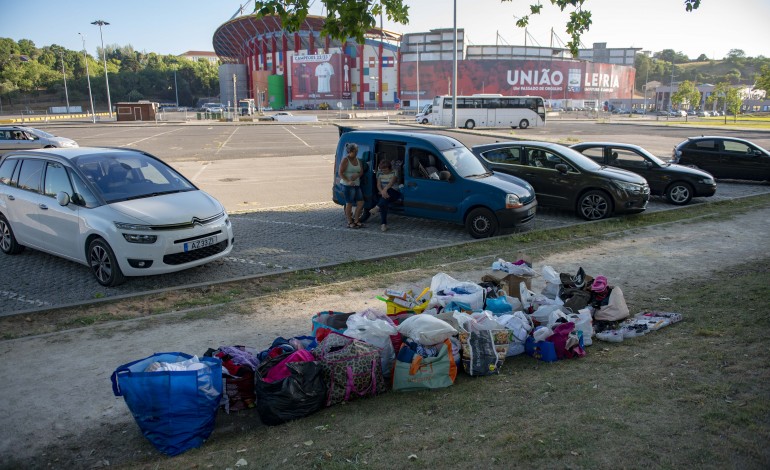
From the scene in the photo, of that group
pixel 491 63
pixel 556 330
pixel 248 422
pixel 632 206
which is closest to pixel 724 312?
pixel 556 330

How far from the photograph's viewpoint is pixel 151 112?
61.6m

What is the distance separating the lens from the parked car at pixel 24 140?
2550 cm

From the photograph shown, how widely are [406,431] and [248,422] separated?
132cm

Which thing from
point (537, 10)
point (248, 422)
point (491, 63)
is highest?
point (491, 63)

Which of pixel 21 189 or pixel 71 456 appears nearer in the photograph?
pixel 71 456

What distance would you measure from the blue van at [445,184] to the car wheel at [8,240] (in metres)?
5.64

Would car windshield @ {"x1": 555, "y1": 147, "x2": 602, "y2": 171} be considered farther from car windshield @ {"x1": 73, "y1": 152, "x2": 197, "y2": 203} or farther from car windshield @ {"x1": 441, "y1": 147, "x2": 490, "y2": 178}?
car windshield @ {"x1": 73, "y1": 152, "x2": 197, "y2": 203}

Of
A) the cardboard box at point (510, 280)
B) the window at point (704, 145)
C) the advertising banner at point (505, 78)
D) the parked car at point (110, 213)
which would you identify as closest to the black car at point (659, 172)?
the window at point (704, 145)

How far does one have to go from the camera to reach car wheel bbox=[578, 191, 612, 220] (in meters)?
11.4

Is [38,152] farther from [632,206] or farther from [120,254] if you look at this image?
[632,206]

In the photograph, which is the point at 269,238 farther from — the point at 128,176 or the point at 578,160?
the point at 578,160

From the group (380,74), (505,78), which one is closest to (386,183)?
(505,78)

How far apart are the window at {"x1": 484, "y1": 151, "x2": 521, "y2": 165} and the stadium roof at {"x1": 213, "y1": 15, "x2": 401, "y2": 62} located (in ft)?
281

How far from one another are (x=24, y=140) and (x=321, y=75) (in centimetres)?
7666
